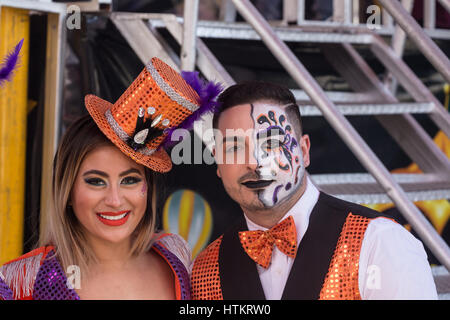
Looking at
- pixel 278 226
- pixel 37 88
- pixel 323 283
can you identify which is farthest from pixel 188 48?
pixel 323 283

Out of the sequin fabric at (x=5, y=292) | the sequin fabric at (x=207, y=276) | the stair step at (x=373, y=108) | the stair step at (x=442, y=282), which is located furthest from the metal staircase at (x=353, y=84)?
the sequin fabric at (x=5, y=292)

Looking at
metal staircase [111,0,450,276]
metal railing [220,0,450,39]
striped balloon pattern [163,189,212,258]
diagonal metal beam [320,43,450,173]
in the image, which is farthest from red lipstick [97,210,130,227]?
metal railing [220,0,450,39]

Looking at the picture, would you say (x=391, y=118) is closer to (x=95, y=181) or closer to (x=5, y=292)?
(x=95, y=181)

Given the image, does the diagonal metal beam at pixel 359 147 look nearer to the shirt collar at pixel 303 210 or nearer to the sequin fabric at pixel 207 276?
the shirt collar at pixel 303 210

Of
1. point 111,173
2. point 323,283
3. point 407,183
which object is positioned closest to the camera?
point 323,283

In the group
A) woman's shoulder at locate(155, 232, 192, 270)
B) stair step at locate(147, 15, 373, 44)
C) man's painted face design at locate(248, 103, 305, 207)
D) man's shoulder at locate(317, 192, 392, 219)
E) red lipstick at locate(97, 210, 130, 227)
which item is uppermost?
stair step at locate(147, 15, 373, 44)

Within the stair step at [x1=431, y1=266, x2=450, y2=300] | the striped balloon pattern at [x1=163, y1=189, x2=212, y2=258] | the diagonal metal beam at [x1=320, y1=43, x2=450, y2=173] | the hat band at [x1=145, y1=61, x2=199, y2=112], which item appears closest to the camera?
the hat band at [x1=145, y1=61, x2=199, y2=112]

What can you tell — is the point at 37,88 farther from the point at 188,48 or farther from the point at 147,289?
the point at 147,289

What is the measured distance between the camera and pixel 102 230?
6.25 feet

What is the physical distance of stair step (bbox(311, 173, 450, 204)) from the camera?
8.43 ft

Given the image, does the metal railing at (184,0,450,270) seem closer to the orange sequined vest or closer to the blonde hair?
the orange sequined vest

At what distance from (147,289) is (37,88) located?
1.40 metres

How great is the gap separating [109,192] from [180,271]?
38 centimetres

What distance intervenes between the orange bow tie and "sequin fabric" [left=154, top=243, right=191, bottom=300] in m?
0.25
